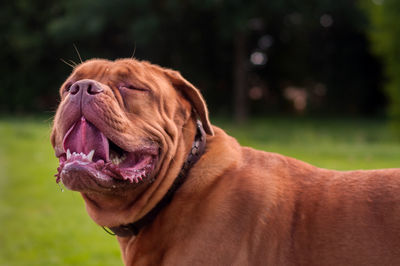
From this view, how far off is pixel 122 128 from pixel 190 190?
0.51 m

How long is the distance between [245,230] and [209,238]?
0.20 meters

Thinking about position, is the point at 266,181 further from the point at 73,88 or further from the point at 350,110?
the point at 350,110

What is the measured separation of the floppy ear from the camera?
9.59ft

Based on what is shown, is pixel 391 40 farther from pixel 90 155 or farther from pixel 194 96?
pixel 90 155

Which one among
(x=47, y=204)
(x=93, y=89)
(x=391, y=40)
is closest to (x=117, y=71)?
(x=93, y=89)

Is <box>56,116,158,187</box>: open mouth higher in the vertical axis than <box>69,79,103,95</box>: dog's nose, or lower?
lower

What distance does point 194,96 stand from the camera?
2949 millimetres

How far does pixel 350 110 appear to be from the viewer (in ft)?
93.6

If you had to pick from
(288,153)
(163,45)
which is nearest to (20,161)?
(288,153)

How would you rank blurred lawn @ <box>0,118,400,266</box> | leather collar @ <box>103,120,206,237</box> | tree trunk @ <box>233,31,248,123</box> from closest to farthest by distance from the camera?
leather collar @ <box>103,120,206,237</box>, blurred lawn @ <box>0,118,400,266</box>, tree trunk @ <box>233,31,248,123</box>

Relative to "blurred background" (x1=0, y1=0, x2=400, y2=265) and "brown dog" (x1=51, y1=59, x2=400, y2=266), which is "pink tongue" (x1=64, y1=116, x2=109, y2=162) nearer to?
"brown dog" (x1=51, y1=59, x2=400, y2=266)

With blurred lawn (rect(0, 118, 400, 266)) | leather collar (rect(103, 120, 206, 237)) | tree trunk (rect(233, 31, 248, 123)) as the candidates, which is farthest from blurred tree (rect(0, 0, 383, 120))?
leather collar (rect(103, 120, 206, 237))

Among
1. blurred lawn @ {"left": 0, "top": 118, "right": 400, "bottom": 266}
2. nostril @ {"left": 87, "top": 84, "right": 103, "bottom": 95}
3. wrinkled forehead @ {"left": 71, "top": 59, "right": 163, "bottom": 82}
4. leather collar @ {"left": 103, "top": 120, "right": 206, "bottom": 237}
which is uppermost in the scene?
wrinkled forehead @ {"left": 71, "top": 59, "right": 163, "bottom": 82}

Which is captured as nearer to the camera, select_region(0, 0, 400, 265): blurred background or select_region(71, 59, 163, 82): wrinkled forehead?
select_region(71, 59, 163, 82): wrinkled forehead
